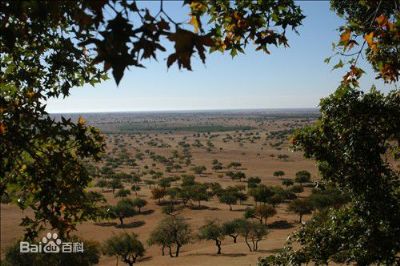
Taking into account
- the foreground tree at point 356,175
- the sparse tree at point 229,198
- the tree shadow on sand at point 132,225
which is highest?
the foreground tree at point 356,175

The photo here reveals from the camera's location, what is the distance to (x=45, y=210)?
14.4 ft

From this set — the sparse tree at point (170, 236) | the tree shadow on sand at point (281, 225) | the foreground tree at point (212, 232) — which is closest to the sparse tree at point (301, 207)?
the tree shadow on sand at point (281, 225)

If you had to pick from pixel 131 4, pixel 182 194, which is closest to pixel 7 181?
pixel 131 4

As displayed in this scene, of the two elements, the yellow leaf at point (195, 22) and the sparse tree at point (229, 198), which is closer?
the yellow leaf at point (195, 22)

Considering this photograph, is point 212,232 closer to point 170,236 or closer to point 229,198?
point 170,236

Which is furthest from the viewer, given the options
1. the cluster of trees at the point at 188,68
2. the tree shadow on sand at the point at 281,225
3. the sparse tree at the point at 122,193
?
the sparse tree at the point at 122,193

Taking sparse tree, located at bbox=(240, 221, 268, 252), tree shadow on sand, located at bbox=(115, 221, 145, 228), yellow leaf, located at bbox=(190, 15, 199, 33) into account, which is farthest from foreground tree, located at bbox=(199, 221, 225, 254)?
yellow leaf, located at bbox=(190, 15, 199, 33)

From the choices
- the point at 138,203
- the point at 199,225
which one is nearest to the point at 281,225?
the point at 199,225

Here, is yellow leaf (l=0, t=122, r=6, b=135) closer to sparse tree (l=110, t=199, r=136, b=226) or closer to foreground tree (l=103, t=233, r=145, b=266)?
foreground tree (l=103, t=233, r=145, b=266)

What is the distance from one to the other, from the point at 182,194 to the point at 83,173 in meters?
41.2

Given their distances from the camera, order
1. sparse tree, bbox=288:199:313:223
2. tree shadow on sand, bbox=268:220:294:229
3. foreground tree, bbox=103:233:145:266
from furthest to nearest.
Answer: sparse tree, bbox=288:199:313:223 < tree shadow on sand, bbox=268:220:294:229 < foreground tree, bbox=103:233:145:266

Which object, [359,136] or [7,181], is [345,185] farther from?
[7,181]

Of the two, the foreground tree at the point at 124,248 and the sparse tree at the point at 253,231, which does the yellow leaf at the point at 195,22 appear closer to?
the foreground tree at the point at 124,248

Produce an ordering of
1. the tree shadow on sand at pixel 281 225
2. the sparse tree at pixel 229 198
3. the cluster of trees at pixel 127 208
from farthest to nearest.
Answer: the sparse tree at pixel 229 198 → the cluster of trees at pixel 127 208 → the tree shadow on sand at pixel 281 225
